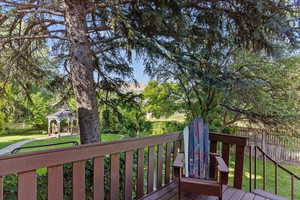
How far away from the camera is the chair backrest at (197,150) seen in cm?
269

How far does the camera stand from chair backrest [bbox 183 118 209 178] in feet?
8.82

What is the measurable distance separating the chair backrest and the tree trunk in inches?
62.2

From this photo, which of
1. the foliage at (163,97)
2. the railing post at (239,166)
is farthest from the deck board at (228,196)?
the foliage at (163,97)

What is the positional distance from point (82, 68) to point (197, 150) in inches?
88.9

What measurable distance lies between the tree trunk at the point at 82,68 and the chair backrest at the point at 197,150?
62.2 inches

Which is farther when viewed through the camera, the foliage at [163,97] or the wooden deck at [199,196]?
the foliage at [163,97]

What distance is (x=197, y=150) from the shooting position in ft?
9.07

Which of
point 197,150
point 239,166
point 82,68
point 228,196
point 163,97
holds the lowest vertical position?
point 228,196

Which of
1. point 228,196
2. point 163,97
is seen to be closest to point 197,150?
point 228,196

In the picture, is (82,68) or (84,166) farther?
(82,68)

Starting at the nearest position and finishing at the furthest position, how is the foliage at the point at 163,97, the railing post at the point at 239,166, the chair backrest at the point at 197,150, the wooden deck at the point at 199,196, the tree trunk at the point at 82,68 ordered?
the wooden deck at the point at 199,196
the chair backrest at the point at 197,150
the railing post at the point at 239,166
the tree trunk at the point at 82,68
the foliage at the point at 163,97

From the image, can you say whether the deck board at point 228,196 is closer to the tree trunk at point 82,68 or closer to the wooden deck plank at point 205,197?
the wooden deck plank at point 205,197

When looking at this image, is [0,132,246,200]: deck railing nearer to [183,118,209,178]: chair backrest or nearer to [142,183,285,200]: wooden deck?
[142,183,285,200]: wooden deck

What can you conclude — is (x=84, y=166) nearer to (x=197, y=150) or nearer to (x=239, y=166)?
(x=197, y=150)
